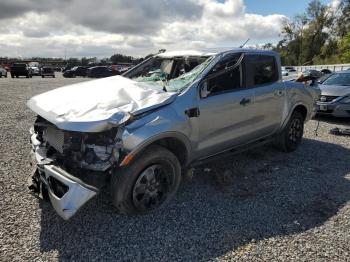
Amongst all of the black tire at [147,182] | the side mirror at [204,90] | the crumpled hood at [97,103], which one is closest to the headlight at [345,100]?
the side mirror at [204,90]

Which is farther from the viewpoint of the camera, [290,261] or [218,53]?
[218,53]

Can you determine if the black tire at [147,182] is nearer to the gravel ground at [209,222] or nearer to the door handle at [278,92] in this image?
the gravel ground at [209,222]

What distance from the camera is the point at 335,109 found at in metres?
9.51

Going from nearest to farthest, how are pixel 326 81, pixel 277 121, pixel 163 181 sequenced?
pixel 163 181, pixel 277 121, pixel 326 81

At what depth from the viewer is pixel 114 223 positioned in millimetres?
3783

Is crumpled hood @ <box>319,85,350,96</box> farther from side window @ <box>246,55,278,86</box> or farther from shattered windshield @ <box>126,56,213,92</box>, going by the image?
shattered windshield @ <box>126,56,213,92</box>

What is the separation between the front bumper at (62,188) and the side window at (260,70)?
295 centimetres

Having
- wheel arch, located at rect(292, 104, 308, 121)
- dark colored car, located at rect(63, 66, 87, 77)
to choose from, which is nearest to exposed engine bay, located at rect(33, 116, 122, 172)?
wheel arch, located at rect(292, 104, 308, 121)

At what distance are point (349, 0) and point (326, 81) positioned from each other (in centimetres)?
5911

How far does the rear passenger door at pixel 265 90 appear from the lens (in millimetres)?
5190

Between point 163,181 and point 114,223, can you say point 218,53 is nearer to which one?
point 163,181

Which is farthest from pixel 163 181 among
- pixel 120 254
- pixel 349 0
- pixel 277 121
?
pixel 349 0

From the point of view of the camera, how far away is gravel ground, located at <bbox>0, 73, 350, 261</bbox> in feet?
10.8

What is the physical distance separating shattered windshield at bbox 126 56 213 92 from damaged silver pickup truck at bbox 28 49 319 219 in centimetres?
2
